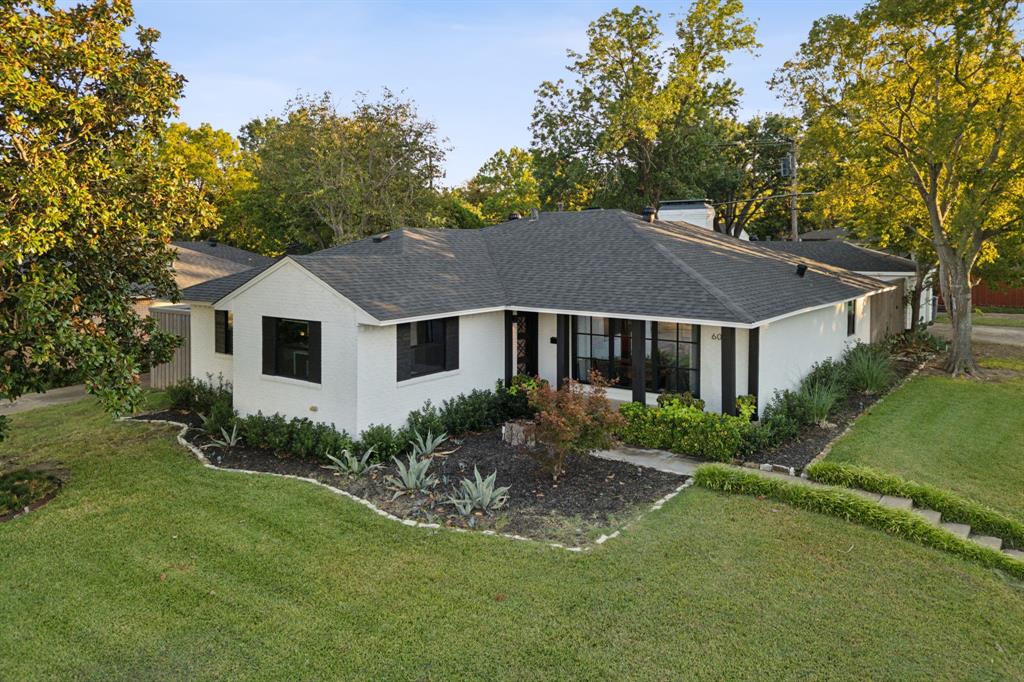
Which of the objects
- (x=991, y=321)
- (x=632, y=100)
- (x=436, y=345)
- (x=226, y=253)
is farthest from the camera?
(x=991, y=321)

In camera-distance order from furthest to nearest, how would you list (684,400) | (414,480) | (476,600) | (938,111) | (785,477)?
(938,111), (684,400), (785,477), (414,480), (476,600)

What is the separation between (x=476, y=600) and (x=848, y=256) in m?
27.0

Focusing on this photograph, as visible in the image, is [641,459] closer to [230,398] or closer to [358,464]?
[358,464]

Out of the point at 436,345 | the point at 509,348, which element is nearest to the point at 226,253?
the point at 509,348

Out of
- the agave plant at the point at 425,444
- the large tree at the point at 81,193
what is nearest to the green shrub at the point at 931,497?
the agave plant at the point at 425,444

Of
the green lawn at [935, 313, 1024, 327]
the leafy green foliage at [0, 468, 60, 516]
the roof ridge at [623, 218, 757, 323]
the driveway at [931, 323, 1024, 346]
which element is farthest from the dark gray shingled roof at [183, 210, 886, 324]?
the green lawn at [935, 313, 1024, 327]

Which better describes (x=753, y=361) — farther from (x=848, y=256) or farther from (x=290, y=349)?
(x=848, y=256)

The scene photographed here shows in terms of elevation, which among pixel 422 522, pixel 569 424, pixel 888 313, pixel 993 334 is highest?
pixel 888 313

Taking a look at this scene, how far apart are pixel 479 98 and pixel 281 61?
9180mm

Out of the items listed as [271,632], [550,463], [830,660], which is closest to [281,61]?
[550,463]

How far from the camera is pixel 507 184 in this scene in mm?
49219

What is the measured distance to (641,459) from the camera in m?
11.4

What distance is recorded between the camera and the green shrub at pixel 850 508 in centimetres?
736

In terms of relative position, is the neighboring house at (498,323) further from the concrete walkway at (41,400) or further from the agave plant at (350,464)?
the concrete walkway at (41,400)
